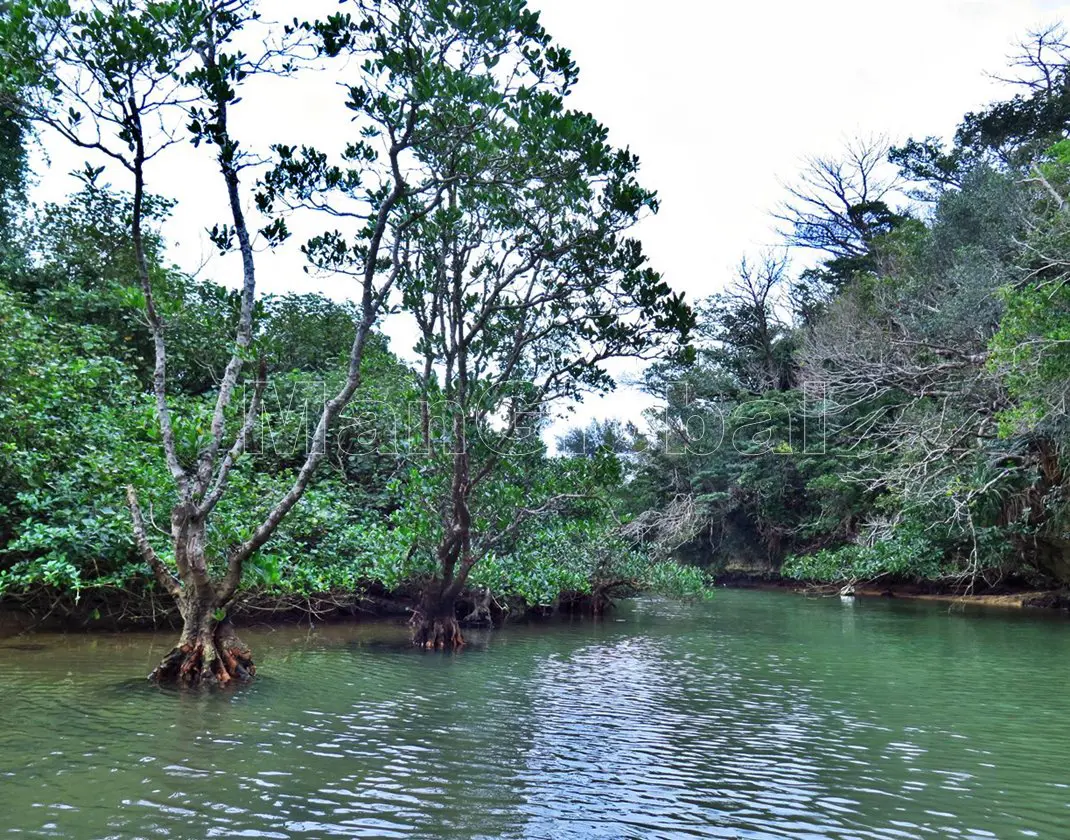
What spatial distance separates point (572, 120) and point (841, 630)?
12.8 metres

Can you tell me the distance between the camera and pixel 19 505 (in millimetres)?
11719

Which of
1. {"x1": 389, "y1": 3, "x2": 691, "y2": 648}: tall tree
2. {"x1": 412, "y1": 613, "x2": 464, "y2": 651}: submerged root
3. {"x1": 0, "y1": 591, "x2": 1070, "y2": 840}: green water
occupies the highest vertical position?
{"x1": 389, "y1": 3, "x2": 691, "y2": 648}: tall tree

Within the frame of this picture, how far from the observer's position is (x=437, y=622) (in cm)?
1343

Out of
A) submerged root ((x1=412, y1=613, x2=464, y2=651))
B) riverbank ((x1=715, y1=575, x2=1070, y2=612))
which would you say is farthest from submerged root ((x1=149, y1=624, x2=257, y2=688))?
riverbank ((x1=715, y1=575, x2=1070, y2=612))

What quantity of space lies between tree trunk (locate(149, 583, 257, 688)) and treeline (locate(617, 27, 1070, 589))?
23.8ft

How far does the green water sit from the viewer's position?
16.3ft

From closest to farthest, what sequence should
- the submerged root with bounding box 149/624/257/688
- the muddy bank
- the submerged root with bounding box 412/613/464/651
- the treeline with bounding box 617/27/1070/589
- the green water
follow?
the green water < the submerged root with bounding box 149/624/257/688 < the muddy bank < the submerged root with bounding box 412/613/464/651 < the treeline with bounding box 617/27/1070/589

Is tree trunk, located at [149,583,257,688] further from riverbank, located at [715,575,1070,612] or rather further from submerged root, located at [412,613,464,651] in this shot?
riverbank, located at [715,575,1070,612]

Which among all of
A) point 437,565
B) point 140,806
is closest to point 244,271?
point 140,806

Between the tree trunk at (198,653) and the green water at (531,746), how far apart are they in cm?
45

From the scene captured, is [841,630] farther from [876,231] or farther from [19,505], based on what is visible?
[876,231]

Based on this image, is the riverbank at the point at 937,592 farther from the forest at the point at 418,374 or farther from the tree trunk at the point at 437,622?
the tree trunk at the point at 437,622

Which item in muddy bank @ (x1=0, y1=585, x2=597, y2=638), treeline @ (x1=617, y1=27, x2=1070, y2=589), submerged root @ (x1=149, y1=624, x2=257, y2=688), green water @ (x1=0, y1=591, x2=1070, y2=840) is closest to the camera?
green water @ (x1=0, y1=591, x2=1070, y2=840)

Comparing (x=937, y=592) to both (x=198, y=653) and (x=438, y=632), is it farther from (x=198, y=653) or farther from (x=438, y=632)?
(x=198, y=653)
